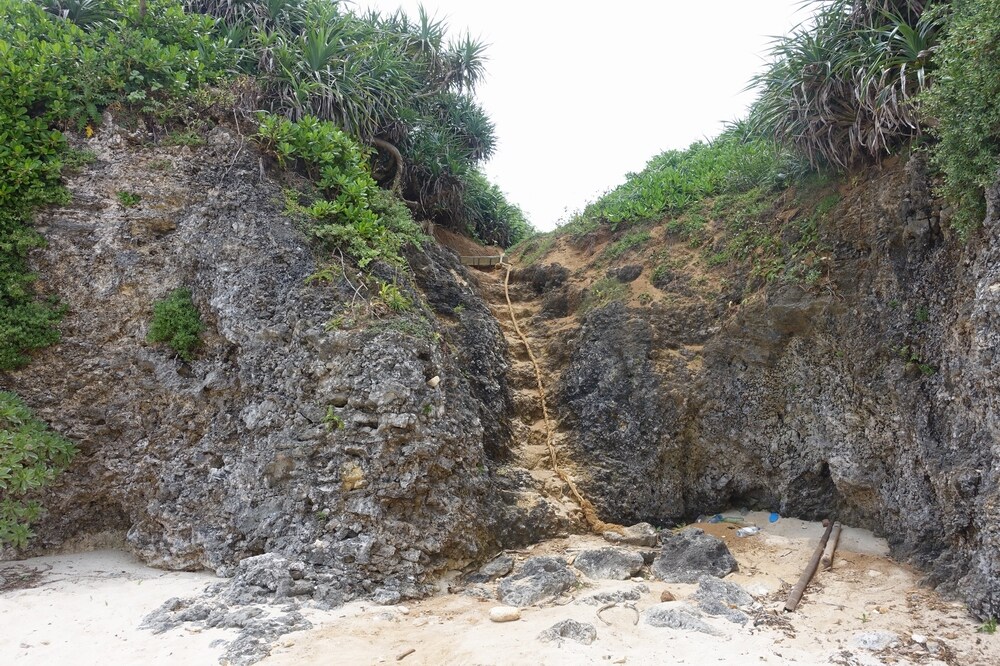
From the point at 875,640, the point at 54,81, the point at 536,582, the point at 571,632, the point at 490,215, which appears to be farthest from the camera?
the point at 490,215

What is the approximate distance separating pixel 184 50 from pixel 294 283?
4.04 m

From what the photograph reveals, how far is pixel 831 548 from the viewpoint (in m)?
6.68

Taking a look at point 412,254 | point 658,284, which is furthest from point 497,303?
point 658,284

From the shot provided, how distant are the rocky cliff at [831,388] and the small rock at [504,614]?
2.60 m

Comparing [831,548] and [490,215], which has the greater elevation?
[490,215]

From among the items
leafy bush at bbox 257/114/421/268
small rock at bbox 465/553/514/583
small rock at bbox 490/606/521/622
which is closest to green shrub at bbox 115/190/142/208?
leafy bush at bbox 257/114/421/268

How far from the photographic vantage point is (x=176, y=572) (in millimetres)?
6512

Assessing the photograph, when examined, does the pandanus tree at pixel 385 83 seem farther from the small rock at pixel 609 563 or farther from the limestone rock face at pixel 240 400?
the small rock at pixel 609 563

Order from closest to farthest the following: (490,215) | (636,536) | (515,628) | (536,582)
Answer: (515,628), (536,582), (636,536), (490,215)

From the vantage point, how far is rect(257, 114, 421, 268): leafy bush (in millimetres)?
7801

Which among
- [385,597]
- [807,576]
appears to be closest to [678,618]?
[807,576]

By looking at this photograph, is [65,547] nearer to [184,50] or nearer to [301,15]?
[184,50]

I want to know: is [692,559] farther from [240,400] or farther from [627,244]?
[627,244]

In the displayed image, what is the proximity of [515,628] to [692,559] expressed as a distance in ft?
7.39
